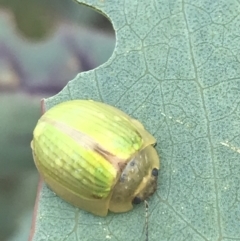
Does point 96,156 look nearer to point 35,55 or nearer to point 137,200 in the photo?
point 137,200

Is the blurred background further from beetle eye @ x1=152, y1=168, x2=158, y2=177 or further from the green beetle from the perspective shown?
beetle eye @ x1=152, y1=168, x2=158, y2=177

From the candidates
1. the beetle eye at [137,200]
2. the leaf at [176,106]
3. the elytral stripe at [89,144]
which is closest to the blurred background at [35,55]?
the leaf at [176,106]

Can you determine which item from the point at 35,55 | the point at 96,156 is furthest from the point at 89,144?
the point at 35,55

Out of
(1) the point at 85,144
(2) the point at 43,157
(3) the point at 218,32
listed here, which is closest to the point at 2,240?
(2) the point at 43,157

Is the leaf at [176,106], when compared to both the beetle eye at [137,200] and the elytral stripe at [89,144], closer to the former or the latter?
the beetle eye at [137,200]

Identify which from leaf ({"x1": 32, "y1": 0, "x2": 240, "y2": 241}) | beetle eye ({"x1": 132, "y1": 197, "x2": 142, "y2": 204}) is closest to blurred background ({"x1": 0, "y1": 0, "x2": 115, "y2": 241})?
leaf ({"x1": 32, "y1": 0, "x2": 240, "y2": 241})

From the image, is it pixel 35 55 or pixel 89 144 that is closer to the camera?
pixel 89 144
